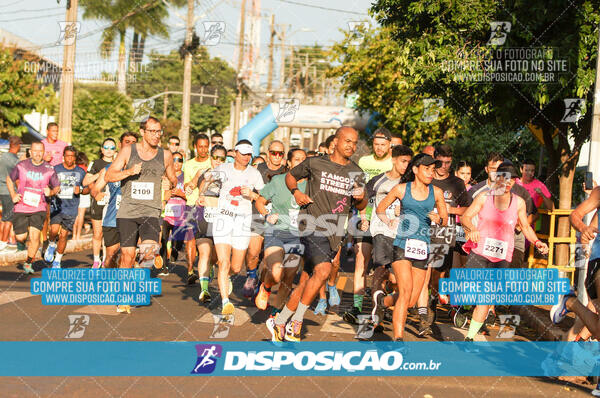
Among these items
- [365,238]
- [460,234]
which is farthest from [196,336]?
[460,234]

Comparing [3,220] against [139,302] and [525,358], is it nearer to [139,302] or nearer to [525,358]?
[139,302]

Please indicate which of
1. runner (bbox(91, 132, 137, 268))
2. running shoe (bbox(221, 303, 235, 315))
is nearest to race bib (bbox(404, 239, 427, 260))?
running shoe (bbox(221, 303, 235, 315))

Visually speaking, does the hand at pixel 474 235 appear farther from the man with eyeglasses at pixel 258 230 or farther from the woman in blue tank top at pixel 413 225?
the man with eyeglasses at pixel 258 230

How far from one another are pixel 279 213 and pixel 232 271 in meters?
1.25

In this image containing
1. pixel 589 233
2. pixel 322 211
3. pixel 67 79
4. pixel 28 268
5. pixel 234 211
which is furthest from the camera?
pixel 67 79

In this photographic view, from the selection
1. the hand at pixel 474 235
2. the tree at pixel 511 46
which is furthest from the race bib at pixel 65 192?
the hand at pixel 474 235

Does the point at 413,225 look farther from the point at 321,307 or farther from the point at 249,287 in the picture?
the point at 249,287

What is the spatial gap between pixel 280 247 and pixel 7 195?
743 centimetres

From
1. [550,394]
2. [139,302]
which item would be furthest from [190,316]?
[550,394]

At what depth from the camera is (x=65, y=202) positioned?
1317cm

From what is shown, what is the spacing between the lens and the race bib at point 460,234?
10414mm

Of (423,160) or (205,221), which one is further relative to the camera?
(205,221)

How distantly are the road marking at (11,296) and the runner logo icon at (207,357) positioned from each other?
3.50 meters

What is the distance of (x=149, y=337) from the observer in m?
8.09
